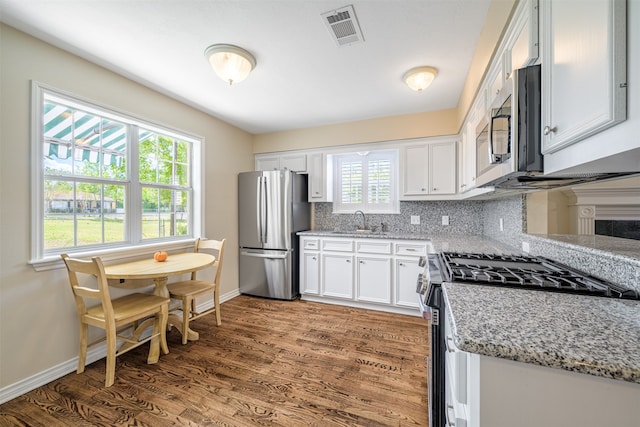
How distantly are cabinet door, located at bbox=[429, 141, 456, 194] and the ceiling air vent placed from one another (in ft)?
6.05

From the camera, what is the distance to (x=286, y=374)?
199 centimetres

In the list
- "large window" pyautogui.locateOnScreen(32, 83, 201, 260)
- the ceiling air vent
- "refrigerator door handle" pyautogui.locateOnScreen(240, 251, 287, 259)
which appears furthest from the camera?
"refrigerator door handle" pyautogui.locateOnScreen(240, 251, 287, 259)

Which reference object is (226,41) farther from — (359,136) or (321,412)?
(321,412)

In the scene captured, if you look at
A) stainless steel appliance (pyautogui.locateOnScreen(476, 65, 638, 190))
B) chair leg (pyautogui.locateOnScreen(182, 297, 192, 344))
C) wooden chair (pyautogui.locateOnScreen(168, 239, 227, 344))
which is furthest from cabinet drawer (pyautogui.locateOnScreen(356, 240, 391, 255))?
stainless steel appliance (pyautogui.locateOnScreen(476, 65, 638, 190))

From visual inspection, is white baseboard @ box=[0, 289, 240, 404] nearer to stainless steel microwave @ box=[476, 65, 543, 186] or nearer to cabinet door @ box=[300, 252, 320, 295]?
cabinet door @ box=[300, 252, 320, 295]

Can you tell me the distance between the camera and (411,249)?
10.1ft

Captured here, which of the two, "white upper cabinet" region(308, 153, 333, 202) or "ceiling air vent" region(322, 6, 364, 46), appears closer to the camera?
"ceiling air vent" region(322, 6, 364, 46)

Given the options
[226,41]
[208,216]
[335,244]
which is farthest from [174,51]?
[335,244]

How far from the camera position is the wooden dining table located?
2.02 meters

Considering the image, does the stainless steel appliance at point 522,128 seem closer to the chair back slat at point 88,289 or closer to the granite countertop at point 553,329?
the granite countertop at point 553,329

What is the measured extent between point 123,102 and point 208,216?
1486 mm

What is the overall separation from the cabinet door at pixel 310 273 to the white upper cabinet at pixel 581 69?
2921 mm

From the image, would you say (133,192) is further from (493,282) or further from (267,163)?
(493,282)

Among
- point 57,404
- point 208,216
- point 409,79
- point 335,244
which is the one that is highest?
point 409,79
